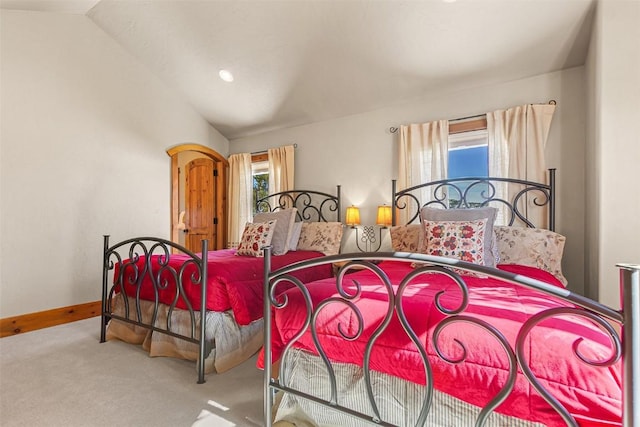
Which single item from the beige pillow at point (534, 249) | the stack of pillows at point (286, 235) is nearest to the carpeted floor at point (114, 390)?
the stack of pillows at point (286, 235)

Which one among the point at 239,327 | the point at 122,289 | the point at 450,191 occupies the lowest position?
the point at 239,327

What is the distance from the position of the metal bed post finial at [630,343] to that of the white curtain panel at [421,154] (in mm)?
2388

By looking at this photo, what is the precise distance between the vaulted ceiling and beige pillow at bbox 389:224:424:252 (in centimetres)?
146

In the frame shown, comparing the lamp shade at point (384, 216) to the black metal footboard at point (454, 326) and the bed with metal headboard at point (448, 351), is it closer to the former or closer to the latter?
the bed with metal headboard at point (448, 351)

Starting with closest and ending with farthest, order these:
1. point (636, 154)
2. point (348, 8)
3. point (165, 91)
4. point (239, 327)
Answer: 1. point (636, 154)
2. point (239, 327)
3. point (348, 8)
4. point (165, 91)

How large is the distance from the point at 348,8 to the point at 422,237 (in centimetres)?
192

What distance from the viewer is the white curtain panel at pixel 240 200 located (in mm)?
4582

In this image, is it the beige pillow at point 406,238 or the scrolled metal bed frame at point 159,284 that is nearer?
the scrolled metal bed frame at point 159,284

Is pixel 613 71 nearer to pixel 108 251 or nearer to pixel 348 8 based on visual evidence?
pixel 348 8

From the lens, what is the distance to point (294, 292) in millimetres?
1488

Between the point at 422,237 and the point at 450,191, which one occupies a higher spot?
the point at 450,191

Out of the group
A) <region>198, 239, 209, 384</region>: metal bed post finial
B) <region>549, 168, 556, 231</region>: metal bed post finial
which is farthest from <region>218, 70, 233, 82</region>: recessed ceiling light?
<region>549, 168, 556, 231</region>: metal bed post finial

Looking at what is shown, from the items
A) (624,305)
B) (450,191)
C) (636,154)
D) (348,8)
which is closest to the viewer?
→ (624,305)

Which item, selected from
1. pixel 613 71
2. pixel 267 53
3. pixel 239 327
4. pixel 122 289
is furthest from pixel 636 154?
pixel 122 289
